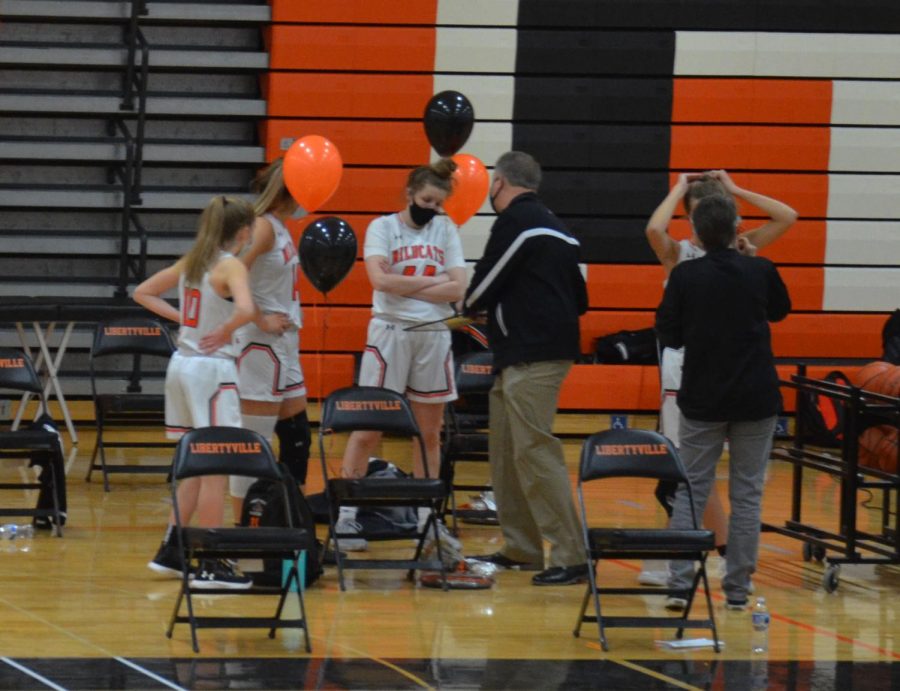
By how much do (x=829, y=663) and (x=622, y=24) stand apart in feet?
21.4

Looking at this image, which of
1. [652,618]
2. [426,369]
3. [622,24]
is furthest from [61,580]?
[622,24]

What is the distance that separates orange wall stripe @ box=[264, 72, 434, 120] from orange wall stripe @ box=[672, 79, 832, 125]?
5.94 feet

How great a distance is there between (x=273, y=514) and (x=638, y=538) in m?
1.44

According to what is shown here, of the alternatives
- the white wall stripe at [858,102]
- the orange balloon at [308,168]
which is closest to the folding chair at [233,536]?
the orange balloon at [308,168]

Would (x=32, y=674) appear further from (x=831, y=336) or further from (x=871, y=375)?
(x=831, y=336)

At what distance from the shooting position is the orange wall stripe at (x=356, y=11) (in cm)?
1103

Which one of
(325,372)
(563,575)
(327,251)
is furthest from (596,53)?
(563,575)

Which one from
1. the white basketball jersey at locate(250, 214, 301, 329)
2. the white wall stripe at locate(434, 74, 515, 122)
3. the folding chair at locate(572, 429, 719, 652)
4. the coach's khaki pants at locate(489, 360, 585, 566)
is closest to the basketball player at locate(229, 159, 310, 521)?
the white basketball jersey at locate(250, 214, 301, 329)

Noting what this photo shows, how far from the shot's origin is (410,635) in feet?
19.2

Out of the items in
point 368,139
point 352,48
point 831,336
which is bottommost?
point 831,336

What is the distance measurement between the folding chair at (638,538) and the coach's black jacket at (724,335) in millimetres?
225

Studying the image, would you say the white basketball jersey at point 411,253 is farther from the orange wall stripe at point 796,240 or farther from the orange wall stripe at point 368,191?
the orange wall stripe at point 796,240

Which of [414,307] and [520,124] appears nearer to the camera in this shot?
[414,307]

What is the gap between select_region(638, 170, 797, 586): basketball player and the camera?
6.71 m
